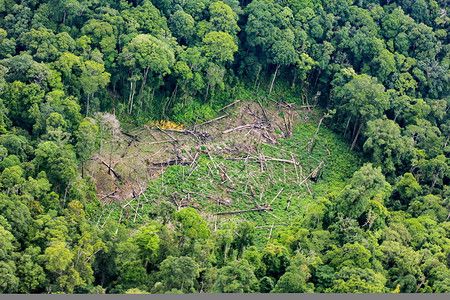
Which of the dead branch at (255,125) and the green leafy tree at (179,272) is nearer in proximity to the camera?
the green leafy tree at (179,272)

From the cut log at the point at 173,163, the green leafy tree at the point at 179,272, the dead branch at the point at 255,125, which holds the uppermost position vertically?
the dead branch at the point at 255,125

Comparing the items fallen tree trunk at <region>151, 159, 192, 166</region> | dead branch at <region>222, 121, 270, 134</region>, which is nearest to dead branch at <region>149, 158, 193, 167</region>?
fallen tree trunk at <region>151, 159, 192, 166</region>

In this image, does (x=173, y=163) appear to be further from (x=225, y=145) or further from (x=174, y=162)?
(x=225, y=145)

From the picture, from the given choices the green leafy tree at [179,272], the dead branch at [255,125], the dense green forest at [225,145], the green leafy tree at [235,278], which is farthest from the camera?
the dead branch at [255,125]

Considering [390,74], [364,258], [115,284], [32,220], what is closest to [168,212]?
[115,284]

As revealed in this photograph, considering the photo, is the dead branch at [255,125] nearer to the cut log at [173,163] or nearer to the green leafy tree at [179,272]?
the cut log at [173,163]

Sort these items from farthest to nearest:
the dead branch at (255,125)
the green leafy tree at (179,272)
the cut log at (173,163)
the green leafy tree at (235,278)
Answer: the dead branch at (255,125)
the cut log at (173,163)
the green leafy tree at (179,272)
the green leafy tree at (235,278)

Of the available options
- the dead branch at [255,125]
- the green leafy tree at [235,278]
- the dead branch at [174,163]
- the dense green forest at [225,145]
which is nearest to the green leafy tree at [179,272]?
the dense green forest at [225,145]

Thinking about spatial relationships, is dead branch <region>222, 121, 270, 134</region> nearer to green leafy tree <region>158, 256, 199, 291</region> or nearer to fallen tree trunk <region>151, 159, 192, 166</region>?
fallen tree trunk <region>151, 159, 192, 166</region>
